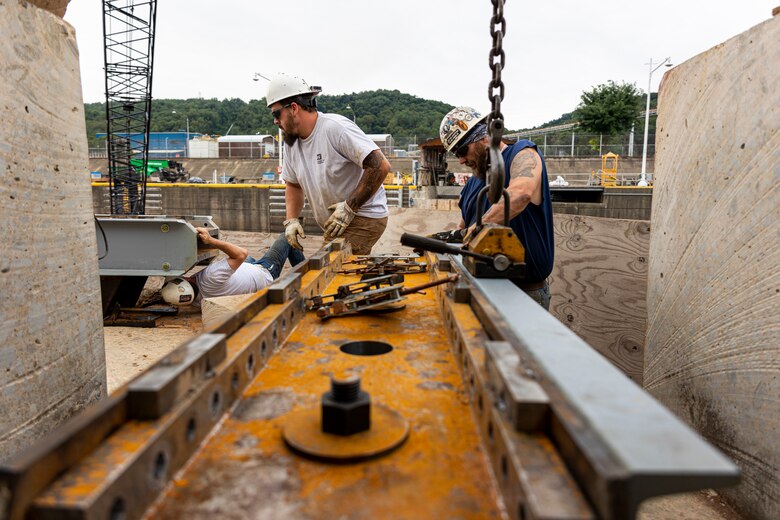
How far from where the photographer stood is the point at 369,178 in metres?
4.34

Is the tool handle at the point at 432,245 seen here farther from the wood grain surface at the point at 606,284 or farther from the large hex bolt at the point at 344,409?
the wood grain surface at the point at 606,284

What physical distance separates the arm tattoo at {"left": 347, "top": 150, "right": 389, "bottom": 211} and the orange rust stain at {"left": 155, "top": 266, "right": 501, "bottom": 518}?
2717 mm

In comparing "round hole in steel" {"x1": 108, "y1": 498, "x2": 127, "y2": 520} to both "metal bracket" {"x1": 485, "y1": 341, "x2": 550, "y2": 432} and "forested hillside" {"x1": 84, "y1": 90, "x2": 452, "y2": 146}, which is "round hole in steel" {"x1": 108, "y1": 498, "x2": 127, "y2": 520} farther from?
"forested hillside" {"x1": 84, "y1": 90, "x2": 452, "y2": 146}

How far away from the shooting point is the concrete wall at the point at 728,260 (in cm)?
247

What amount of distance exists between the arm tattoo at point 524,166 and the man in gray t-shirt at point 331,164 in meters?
1.34

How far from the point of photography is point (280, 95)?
4.21 metres

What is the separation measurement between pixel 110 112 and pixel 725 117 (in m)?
20.1

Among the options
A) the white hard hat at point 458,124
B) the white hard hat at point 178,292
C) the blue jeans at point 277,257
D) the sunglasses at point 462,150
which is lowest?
the white hard hat at point 178,292

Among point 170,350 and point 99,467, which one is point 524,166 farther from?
point 170,350

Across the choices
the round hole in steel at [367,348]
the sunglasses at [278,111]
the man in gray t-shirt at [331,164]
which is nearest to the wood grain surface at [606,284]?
the man in gray t-shirt at [331,164]

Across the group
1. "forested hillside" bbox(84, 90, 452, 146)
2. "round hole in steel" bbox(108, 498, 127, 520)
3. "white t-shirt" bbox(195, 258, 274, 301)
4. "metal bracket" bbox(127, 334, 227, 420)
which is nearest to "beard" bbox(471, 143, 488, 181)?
"metal bracket" bbox(127, 334, 227, 420)

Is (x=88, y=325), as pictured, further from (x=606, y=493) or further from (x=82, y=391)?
(x=606, y=493)

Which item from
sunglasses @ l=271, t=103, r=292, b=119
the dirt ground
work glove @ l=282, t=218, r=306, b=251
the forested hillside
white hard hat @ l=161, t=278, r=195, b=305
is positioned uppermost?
the forested hillside

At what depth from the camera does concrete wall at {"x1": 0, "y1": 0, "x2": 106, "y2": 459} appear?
99.7 inches
